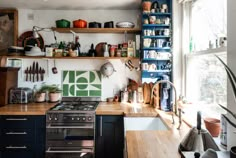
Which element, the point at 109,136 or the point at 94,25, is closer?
the point at 109,136

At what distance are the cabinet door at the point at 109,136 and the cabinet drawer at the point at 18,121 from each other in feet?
2.80

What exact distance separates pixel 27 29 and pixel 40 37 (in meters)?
0.26

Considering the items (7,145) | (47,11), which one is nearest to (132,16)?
(47,11)

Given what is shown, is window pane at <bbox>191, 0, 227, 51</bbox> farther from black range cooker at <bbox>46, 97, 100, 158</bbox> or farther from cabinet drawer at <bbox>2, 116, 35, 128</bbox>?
cabinet drawer at <bbox>2, 116, 35, 128</bbox>

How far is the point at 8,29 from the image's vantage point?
3516mm

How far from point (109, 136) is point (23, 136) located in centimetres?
110

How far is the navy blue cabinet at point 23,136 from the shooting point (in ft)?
9.07

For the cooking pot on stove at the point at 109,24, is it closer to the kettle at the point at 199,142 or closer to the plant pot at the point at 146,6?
the plant pot at the point at 146,6

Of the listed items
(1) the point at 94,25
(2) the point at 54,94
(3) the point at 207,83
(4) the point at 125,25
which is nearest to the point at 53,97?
(2) the point at 54,94

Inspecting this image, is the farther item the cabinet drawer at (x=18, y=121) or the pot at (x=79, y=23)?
the pot at (x=79, y=23)

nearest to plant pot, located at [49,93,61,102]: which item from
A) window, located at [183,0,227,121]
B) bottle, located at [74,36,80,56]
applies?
bottle, located at [74,36,80,56]

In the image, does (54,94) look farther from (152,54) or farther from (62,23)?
(152,54)

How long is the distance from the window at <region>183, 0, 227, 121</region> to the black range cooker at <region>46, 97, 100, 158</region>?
1266 mm

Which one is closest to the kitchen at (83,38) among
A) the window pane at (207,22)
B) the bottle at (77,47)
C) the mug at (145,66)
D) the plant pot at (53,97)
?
the bottle at (77,47)
